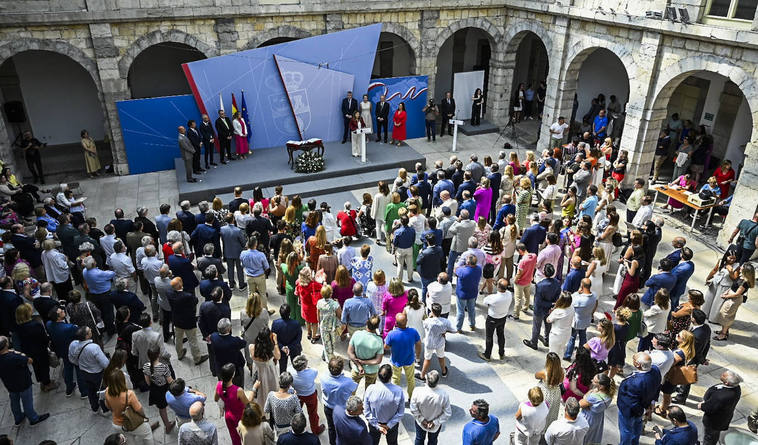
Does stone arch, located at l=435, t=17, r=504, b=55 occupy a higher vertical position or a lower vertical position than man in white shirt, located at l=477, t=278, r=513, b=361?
higher

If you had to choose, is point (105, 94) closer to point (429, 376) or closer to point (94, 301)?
point (94, 301)

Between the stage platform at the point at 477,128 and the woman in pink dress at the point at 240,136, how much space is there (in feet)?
24.1

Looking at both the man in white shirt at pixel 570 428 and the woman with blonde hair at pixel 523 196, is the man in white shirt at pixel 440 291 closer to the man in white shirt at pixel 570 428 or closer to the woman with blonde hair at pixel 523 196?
the man in white shirt at pixel 570 428

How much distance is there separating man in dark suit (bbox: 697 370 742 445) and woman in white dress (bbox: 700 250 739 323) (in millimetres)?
2773

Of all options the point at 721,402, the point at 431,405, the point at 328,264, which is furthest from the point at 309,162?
the point at 721,402

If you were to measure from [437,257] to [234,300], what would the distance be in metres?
3.74

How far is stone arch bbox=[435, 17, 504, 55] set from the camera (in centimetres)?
1747

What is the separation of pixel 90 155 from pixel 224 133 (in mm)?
3698

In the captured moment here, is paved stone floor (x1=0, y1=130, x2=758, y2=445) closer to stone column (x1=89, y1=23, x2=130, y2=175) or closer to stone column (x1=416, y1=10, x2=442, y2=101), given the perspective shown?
stone column (x1=89, y1=23, x2=130, y2=175)

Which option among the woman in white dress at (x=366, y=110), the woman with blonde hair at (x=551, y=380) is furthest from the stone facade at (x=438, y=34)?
the woman with blonde hair at (x=551, y=380)

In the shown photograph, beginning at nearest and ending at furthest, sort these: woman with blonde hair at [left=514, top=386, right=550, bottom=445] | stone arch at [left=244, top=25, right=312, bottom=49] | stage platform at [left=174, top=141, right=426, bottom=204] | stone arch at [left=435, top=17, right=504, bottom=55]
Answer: woman with blonde hair at [left=514, top=386, right=550, bottom=445], stage platform at [left=174, top=141, right=426, bottom=204], stone arch at [left=244, top=25, right=312, bottom=49], stone arch at [left=435, top=17, right=504, bottom=55]

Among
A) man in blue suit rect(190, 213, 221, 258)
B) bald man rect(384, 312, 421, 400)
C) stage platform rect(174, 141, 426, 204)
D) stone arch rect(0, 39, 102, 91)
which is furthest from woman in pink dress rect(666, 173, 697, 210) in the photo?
stone arch rect(0, 39, 102, 91)

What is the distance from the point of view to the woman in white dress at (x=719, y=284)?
27.6ft

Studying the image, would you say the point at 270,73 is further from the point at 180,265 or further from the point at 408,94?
the point at 180,265
